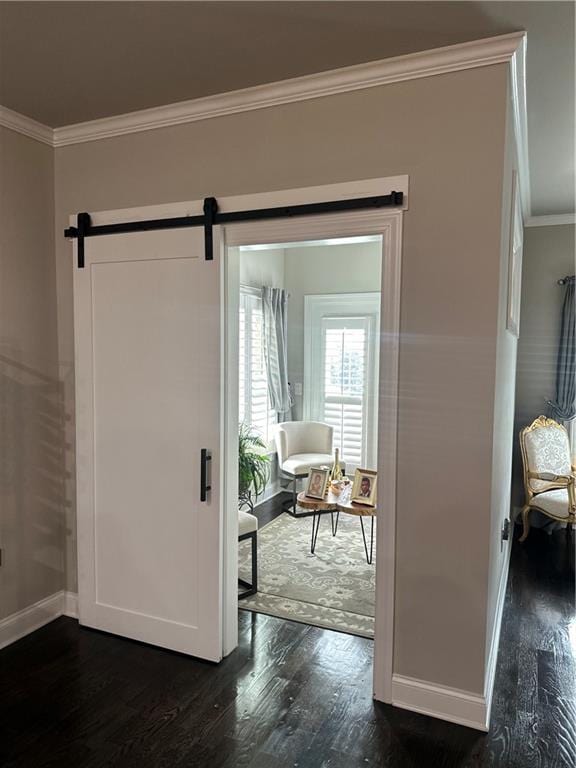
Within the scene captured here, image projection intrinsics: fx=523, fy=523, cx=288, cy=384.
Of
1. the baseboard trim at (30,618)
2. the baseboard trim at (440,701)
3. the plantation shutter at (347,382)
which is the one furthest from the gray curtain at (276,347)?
the baseboard trim at (440,701)

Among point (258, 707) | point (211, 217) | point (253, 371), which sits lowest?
point (258, 707)

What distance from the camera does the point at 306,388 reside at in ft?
19.2

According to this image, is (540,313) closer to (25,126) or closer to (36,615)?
(25,126)

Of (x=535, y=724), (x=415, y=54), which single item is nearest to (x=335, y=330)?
(x=415, y=54)

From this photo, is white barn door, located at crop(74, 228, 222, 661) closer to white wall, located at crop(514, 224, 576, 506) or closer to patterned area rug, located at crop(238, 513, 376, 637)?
patterned area rug, located at crop(238, 513, 376, 637)

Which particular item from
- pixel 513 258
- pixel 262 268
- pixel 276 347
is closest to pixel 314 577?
pixel 513 258

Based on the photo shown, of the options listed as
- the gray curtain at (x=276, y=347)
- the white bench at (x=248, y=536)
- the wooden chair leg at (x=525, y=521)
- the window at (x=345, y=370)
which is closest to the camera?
the white bench at (x=248, y=536)

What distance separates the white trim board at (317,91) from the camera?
2.03 metres

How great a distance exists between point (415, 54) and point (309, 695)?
2.79 metres

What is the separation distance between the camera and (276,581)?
11.7 ft

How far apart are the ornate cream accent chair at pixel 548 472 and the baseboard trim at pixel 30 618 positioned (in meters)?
3.49

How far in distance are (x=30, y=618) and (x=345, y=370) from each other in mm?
3722

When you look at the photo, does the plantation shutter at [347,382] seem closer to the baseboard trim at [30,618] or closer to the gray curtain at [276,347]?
the gray curtain at [276,347]

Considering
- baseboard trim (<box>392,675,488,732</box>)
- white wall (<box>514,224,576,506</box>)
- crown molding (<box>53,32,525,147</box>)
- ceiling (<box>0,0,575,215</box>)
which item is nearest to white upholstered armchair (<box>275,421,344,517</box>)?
white wall (<box>514,224,576,506</box>)
